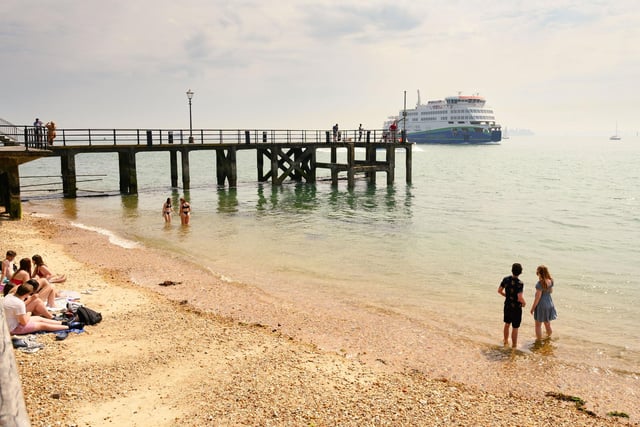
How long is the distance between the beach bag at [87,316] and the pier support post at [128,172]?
24873 mm

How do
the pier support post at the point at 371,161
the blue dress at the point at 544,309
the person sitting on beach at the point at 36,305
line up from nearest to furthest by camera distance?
1. the person sitting on beach at the point at 36,305
2. the blue dress at the point at 544,309
3. the pier support post at the point at 371,161

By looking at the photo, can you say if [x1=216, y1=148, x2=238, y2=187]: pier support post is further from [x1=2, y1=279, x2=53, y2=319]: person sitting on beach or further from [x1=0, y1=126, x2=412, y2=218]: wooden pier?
[x1=2, y1=279, x2=53, y2=319]: person sitting on beach

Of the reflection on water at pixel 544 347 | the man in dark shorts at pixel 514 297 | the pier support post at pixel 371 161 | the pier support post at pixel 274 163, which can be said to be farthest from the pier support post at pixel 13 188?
the pier support post at pixel 371 161

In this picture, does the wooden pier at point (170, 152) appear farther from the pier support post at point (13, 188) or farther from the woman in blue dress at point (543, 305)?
the woman in blue dress at point (543, 305)

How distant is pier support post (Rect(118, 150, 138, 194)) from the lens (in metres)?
33.2

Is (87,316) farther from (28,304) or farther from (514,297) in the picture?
(514,297)

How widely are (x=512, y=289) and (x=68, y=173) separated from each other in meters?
28.9

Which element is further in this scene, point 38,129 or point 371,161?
point 371,161

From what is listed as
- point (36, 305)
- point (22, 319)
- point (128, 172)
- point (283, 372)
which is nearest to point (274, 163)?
point (128, 172)

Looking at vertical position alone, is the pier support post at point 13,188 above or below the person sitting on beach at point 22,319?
above

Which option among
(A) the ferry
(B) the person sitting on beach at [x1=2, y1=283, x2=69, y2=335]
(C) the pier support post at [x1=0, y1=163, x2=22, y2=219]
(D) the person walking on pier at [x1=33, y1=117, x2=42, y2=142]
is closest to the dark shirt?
(B) the person sitting on beach at [x1=2, y1=283, x2=69, y2=335]

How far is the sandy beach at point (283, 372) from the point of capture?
6543mm

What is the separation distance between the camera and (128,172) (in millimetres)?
33906

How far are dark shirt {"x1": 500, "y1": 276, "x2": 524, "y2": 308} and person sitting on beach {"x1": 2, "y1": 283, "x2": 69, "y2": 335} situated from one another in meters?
7.77
